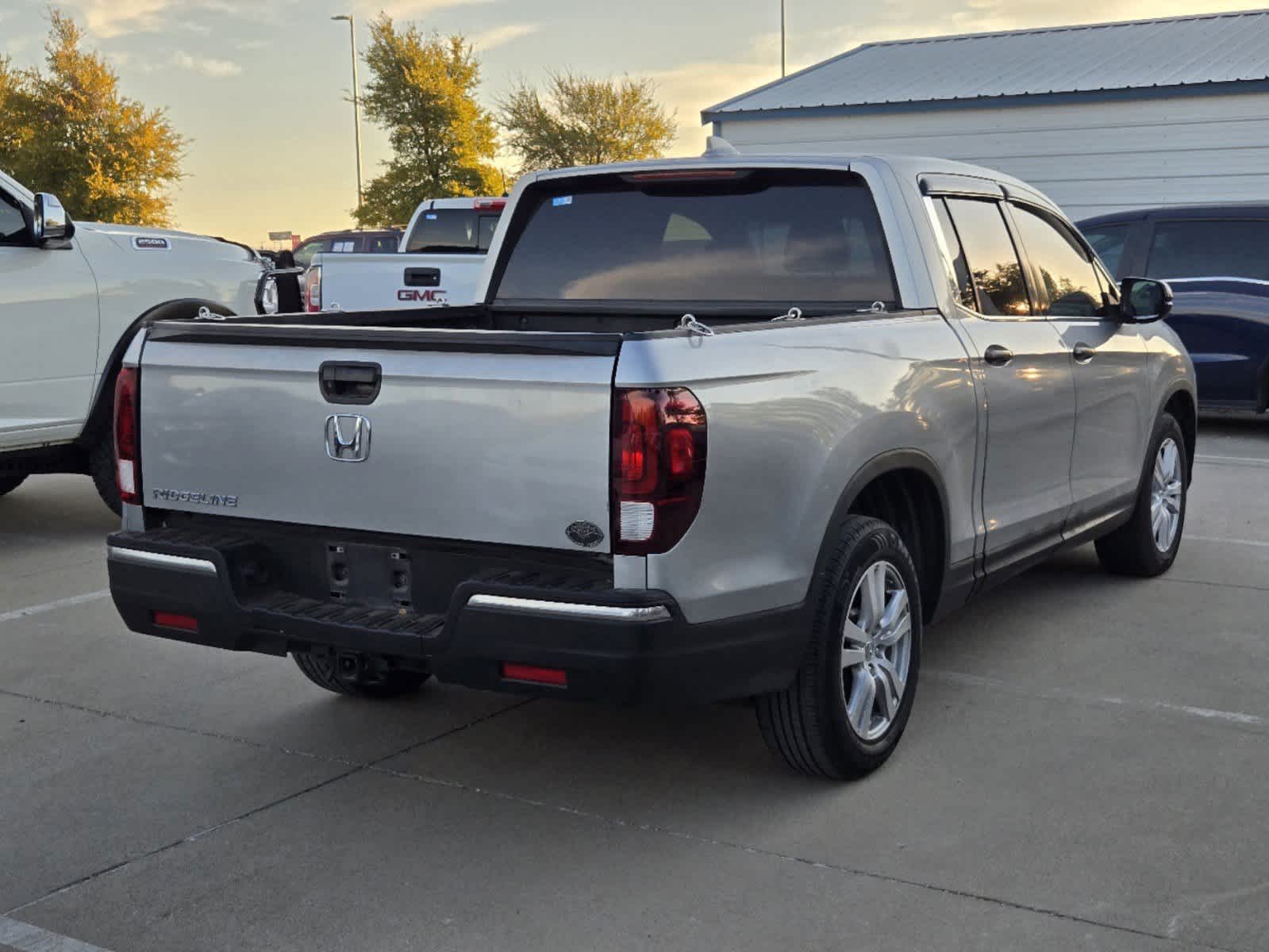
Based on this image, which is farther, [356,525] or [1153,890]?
[356,525]

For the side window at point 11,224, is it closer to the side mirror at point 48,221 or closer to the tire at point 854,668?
the side mirror at point 48,221

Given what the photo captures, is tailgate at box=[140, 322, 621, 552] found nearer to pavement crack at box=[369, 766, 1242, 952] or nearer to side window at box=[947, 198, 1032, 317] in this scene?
pavement crack at box=[369, 766, 1242, 952]

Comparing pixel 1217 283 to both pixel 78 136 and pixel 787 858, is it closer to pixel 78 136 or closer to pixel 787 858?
pixel 787 858

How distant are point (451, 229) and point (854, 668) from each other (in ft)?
42.6

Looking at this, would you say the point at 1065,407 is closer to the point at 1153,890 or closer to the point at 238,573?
the point at 1153,890

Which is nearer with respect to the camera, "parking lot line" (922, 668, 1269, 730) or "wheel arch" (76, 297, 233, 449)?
"parking lot line" (922, 668, 1269, 730)

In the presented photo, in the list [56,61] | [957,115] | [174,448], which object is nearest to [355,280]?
[174,448]

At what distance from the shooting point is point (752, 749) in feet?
15.2

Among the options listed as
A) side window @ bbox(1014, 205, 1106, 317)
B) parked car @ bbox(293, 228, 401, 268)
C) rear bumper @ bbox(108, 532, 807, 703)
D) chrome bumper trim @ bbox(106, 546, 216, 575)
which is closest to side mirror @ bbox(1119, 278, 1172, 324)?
side window @ bbox(1014, 205, 1106, 317)

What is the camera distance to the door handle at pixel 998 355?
498cm

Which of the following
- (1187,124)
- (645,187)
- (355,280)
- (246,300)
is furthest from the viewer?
(1187,124)

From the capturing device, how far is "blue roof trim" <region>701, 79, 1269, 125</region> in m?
23.0

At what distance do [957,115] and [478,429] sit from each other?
23.7 metres

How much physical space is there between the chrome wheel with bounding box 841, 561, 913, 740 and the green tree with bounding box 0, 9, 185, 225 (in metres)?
44.5
